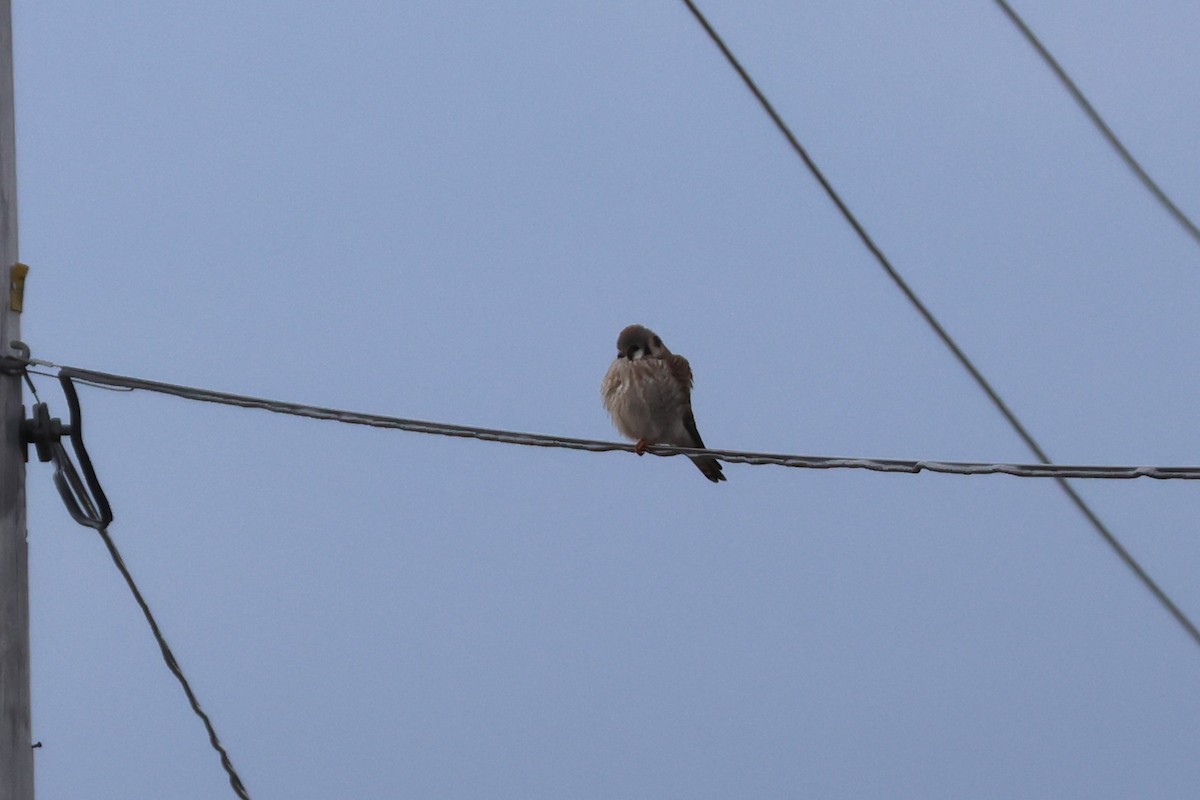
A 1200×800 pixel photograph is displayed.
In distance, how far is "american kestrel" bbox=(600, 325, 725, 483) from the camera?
670 cm

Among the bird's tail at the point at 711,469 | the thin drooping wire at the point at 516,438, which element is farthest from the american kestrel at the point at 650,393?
the thin drooping wire at the point at 516,438

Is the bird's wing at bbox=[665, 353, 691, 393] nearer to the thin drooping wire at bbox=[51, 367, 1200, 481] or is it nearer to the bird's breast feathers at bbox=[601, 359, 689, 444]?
the bird's breast feathers at bbox=[601, 359, 689, 444]

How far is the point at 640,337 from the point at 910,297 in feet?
8.76

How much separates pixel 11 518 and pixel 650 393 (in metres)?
3.44

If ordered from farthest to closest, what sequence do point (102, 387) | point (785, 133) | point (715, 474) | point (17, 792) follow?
1. point (715, 474)
2. point (785, 133)
3. point (102, 387)
4. point (17, 792)

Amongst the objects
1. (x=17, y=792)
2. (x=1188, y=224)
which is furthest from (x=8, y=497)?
(x=1188, y=224)

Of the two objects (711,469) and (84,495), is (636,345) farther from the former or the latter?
(84,495)

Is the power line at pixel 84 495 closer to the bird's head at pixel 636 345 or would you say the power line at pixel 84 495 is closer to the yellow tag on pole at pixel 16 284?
the yellow tag on pole at pixel 16 284

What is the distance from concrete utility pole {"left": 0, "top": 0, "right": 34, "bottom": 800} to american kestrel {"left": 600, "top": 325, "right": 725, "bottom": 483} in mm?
3271

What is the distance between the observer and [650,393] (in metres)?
6.68

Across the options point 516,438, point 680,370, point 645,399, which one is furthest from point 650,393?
Answer: point 516,438

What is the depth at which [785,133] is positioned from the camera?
13.9ft

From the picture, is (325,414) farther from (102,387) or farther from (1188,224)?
(1188,224)

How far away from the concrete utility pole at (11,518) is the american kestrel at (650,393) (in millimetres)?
3271
